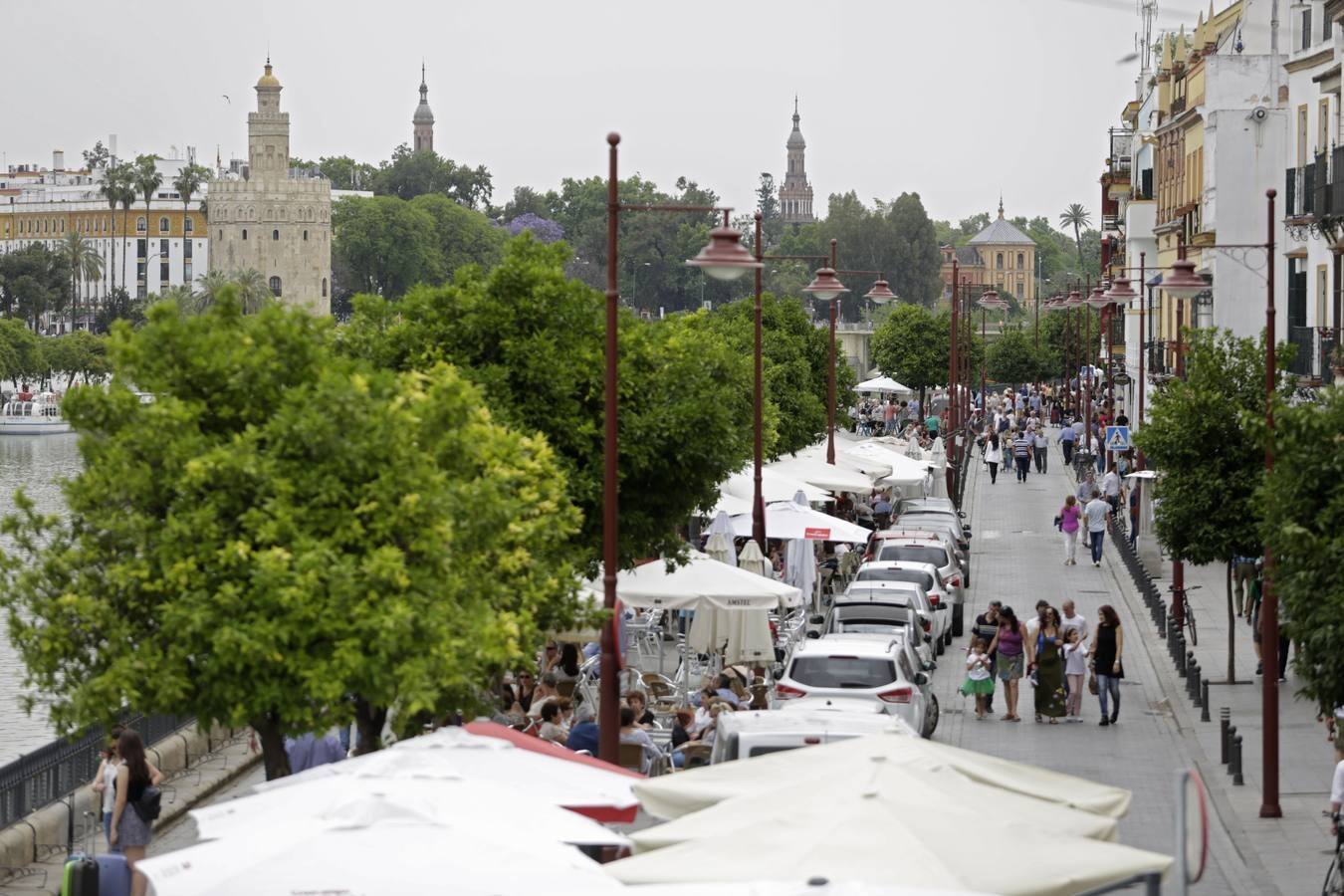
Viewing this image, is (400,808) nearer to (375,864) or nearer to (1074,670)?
(375,864)

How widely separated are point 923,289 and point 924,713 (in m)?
160

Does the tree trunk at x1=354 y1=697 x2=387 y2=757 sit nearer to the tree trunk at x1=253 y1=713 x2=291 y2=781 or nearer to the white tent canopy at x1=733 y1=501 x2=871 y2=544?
the tree trunk at x1=253 y1=713 x2=291 y2=781

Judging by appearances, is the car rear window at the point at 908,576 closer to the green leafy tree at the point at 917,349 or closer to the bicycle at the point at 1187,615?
the bicycle at the point at 1187,615

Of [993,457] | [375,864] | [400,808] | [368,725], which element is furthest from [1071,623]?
[993,457]

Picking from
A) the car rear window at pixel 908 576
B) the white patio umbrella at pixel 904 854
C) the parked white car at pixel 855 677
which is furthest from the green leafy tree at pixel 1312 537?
the car rear window at pixel 908 576

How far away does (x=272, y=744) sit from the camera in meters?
16.2

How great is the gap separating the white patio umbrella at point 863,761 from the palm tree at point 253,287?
152 metres

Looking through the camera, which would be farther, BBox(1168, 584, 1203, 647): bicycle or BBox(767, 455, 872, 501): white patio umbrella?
BBox(767, 455, 872, 501): white patio umbrella

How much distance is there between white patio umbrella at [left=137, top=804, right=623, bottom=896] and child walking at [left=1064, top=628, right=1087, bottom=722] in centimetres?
1534

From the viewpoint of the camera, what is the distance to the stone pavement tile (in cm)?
1942

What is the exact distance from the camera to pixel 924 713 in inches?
904

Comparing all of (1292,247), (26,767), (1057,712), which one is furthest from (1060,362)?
(26,767)

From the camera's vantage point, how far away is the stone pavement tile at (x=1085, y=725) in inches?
765

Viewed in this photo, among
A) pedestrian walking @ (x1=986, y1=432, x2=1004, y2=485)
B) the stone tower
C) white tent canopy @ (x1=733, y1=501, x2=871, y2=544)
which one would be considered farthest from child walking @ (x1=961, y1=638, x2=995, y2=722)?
the stone tower
